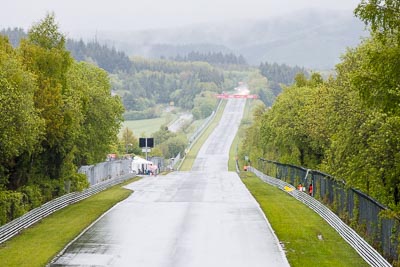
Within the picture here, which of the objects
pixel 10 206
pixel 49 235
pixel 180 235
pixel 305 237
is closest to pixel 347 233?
pixel 305 237

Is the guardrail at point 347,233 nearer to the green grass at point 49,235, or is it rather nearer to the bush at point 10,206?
the green grass at point 49,235

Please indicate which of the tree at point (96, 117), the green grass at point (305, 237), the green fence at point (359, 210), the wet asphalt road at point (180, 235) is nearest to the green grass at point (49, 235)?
the wet asphalt road at point (180, 235)

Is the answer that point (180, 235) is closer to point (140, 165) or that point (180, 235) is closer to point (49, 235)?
point (49, 235)

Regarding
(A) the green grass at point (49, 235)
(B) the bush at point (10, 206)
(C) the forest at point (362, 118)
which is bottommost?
(A) the green grass at point (49, 235)

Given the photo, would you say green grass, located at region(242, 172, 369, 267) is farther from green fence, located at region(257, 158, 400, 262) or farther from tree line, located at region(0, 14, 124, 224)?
tree line, located at region(0, 14, 124, 224)

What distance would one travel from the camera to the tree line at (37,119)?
3500 centimetres

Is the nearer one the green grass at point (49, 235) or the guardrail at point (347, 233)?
the guardrail at point (347, 233)

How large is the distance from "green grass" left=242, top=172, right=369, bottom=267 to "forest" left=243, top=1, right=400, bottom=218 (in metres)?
2.91

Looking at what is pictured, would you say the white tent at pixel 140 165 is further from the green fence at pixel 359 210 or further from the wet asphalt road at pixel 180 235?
the wet asphalt road at pixel 180 235

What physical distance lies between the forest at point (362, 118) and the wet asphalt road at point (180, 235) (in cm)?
570

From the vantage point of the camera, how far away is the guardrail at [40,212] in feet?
117

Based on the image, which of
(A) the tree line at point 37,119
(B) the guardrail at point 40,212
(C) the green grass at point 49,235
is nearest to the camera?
(C) the green grass at point 49,235

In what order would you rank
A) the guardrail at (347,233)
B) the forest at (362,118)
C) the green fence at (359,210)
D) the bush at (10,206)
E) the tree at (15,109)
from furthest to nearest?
the bush at (10,206), the tree at (15,109), the green fence at (359,210), the guardrail at (347,233), the forest at (362,118)

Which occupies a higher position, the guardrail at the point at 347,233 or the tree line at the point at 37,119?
the tree line at the point at 37,119
